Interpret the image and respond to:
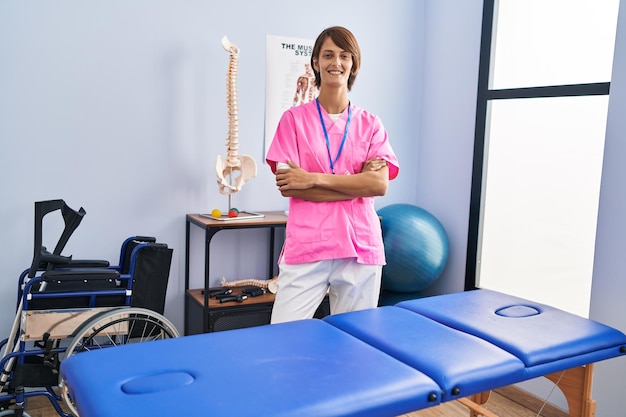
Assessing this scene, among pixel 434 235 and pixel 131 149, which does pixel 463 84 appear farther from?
pixel 131 149

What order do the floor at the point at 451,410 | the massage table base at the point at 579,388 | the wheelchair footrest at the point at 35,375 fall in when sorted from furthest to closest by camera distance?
the floor at the point at 451,410
the wheelchair footrest at the point at 35,375
the massage table base at the point at 579,388

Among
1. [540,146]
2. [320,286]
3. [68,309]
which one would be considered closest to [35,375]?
[68,309]

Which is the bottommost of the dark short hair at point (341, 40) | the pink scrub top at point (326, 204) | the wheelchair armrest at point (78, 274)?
the wheelchair armrest at point (78, 274)

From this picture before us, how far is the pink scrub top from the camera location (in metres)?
1.83

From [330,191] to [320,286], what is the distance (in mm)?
309

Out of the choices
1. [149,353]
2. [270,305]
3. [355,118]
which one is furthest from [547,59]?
[149,353]

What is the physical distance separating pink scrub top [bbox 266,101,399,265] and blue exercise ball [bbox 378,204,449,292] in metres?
0.98

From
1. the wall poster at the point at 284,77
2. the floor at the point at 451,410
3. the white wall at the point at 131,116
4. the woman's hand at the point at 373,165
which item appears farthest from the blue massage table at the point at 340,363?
the wall poster at the point at 284,77

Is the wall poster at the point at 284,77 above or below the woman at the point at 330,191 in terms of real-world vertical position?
above

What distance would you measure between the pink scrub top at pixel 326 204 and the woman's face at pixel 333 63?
114mm

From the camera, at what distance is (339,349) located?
1.30 m

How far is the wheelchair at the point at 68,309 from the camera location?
6.56 feet

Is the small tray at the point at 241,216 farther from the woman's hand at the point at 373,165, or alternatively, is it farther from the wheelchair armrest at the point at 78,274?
the woman's hand at the point at 373,165

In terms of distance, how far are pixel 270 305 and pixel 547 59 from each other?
1.72 meters
